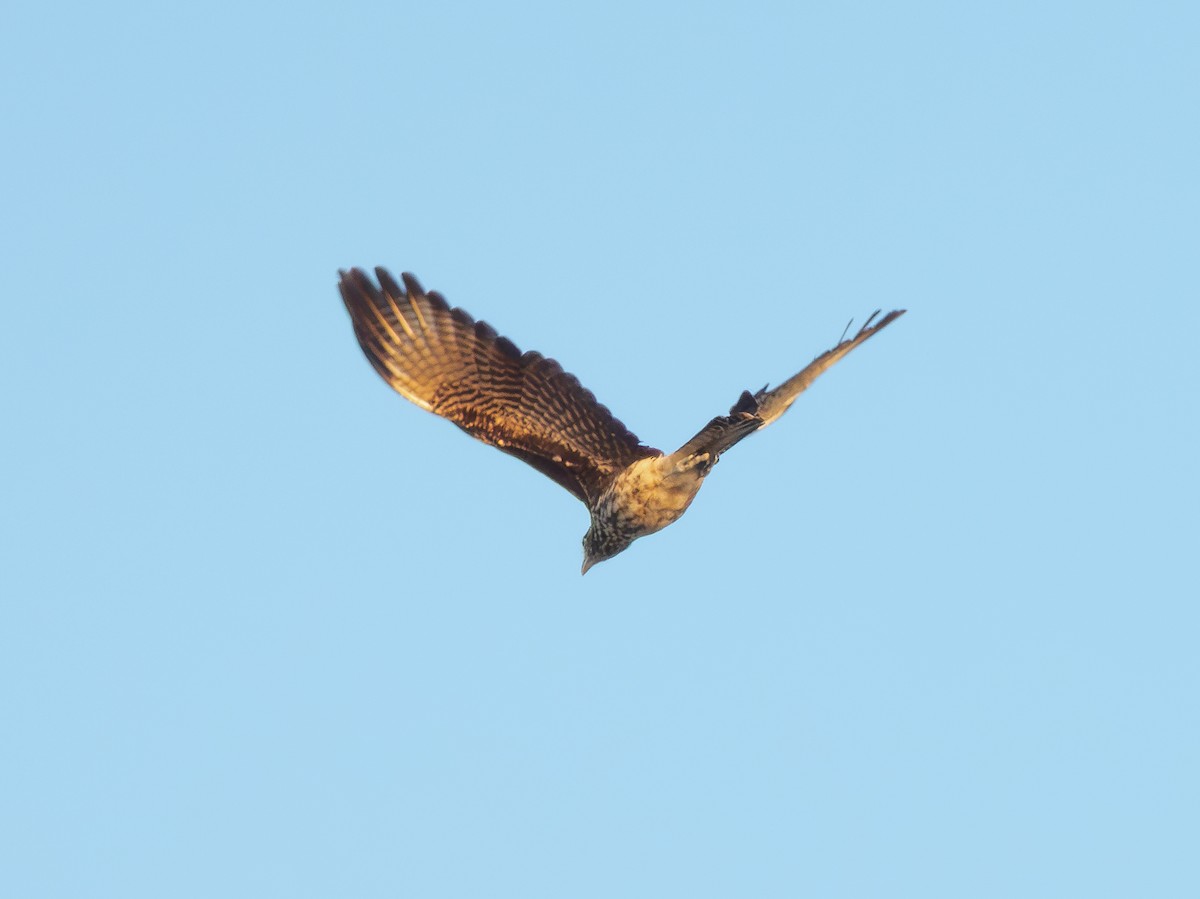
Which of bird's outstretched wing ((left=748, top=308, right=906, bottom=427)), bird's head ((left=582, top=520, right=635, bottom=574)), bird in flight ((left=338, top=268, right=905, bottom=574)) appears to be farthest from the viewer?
bird's head ((left=582, top=520, right=635, bottom=574))

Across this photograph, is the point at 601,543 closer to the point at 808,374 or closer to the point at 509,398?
the point at 509,398

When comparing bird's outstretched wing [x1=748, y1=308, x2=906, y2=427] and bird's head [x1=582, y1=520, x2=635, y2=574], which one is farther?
bird's head [x1=582, y1=520, x2=635, y2=574]

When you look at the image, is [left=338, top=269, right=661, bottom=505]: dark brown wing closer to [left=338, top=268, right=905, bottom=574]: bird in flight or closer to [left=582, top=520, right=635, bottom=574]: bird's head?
[left=338, top=268, right=905, bottom=574]: bird in flight

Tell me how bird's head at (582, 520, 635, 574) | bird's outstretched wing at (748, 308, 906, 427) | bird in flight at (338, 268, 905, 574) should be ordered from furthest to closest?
bird's head at (582, 520, 635, 574), bird in flight at (338, 268, 905, 574), bird's outstretched wing at (748, 308, 906, 427)

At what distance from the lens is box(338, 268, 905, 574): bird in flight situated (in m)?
13.1

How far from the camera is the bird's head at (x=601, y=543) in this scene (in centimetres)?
1359

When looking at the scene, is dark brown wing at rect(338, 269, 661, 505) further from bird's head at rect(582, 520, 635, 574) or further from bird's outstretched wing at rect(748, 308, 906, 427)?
bird's outstretched wing at rect(748, 308, 906, 427)

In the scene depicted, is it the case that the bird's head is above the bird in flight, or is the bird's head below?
below

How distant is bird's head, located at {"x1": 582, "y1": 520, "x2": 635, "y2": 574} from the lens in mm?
13594

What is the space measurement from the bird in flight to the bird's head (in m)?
0.02

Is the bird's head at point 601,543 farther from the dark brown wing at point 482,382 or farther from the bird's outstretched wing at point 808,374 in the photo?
the bird's outstretched wing at point 808,374

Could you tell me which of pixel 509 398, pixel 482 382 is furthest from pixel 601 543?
pixel 482 382

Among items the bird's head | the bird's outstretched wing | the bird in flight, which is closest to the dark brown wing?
the bird in flight

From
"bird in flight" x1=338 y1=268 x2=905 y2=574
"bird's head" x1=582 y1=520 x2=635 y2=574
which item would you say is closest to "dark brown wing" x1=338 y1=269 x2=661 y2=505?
"bird in flight" x1=338 y1=268 x2=905 y2=574
